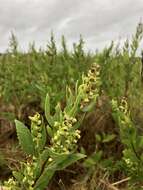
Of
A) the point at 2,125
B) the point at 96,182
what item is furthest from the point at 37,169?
the point at 2,125

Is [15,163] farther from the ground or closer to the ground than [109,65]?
closer to the ground

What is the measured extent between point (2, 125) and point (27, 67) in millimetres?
1061

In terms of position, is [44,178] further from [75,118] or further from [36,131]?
[75,118]

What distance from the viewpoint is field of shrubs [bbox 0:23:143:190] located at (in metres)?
1.31

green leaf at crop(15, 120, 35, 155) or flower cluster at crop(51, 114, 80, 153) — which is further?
green leaf at crop(15, 120, 35, 155)

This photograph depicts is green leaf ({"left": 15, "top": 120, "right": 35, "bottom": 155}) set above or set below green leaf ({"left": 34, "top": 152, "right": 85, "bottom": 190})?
above

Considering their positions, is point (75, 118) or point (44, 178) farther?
point (75, 118)

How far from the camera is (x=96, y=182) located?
2502 millimetres

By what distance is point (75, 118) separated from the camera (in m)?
1.84

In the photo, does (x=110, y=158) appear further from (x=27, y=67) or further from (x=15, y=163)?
(x=27, y=67)

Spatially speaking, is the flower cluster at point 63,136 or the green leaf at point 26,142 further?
the green leaf at point 26,142

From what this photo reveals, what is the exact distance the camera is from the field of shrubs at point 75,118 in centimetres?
Result: 131

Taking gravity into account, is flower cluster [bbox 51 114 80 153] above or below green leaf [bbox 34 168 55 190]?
above

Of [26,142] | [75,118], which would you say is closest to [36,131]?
[26,142]
